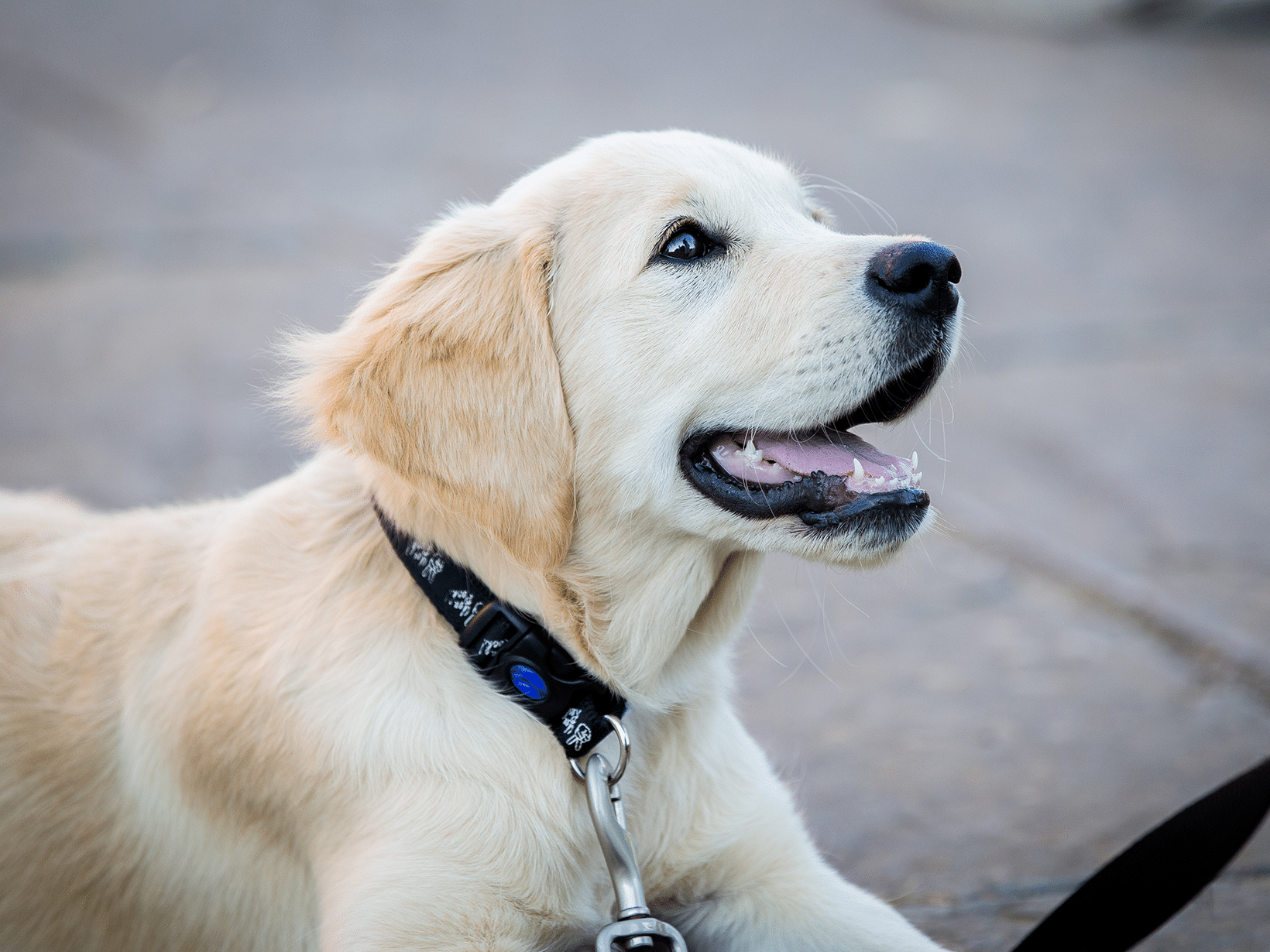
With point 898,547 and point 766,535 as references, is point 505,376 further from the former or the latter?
point 898,547

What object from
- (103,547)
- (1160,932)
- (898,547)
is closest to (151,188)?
(103,547)

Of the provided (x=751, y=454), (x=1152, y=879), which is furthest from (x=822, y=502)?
(x=1152, y=879)

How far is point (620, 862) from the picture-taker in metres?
1.98

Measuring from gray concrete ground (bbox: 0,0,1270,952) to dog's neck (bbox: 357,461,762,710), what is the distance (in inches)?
18.4

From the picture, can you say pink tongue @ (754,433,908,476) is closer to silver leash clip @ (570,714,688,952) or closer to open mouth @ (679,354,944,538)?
open mouth @ (679,354,944,538)

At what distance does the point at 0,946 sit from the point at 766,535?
1.71 m

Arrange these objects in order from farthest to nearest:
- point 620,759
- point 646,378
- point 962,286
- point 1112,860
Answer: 1. point 962,286
2. point 646,378
3. point 620,759
4. point 1112,860

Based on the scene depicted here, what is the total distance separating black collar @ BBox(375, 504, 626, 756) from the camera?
2117 millimetres

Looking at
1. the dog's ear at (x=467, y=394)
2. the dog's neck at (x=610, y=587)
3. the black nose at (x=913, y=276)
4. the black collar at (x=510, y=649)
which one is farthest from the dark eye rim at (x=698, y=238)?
the black collar at (x=510, y=649)

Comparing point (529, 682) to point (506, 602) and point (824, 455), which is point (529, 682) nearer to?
point (506, 602)

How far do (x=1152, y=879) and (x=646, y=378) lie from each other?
130 centimetres

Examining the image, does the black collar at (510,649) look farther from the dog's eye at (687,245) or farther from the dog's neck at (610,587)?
the dog's eye at (687,245)

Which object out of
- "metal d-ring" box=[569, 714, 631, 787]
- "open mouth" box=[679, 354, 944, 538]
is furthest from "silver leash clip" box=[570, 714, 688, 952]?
"open mouth" box=[679, 354, 944, 538]

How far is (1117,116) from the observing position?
958 centimetres
